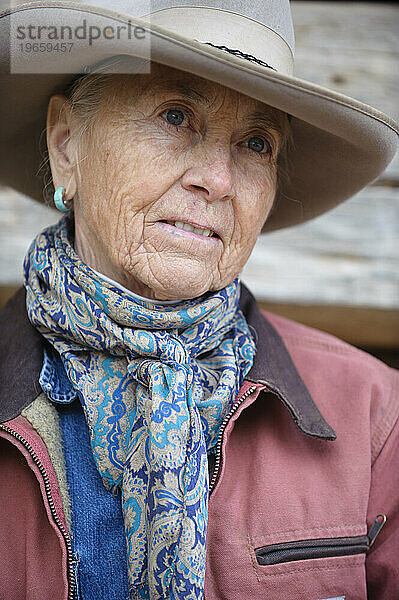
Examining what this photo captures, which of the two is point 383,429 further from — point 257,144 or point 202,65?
point 202,65

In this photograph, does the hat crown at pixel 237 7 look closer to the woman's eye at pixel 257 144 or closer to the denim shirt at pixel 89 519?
the woman's eye at pixel 257 144

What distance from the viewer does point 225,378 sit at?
61.9 inches

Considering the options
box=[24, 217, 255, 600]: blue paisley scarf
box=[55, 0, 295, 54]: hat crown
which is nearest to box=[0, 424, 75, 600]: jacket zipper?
box=[24, 217, 255, 600]: blue paisley scarf

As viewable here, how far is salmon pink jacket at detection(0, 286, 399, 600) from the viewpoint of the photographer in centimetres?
145

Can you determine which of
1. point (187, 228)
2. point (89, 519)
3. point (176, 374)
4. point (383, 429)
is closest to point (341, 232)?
point (383, 429)

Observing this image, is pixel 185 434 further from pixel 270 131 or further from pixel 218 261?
pixel 270 131

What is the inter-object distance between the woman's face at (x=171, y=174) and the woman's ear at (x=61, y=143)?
61 millimetres

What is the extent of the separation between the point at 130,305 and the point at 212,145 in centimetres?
41

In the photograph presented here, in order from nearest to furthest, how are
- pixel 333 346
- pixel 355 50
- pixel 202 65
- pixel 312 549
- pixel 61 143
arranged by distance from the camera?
pixel 202 65 → pixel 312 549 → pixel 61 143 → pixel 333 346 → pixel 355 50

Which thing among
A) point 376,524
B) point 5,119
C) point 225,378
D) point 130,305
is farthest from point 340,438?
point 5,119

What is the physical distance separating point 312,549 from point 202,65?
3.65 feet

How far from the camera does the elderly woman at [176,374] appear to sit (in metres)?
1.42

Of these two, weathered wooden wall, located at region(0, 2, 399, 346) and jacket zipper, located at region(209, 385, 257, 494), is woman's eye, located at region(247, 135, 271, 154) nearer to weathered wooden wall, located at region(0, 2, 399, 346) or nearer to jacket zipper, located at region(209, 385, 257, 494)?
jacket zipper, located at region(209, 385, 257, 494)

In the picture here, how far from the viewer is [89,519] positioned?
57.9 inches
